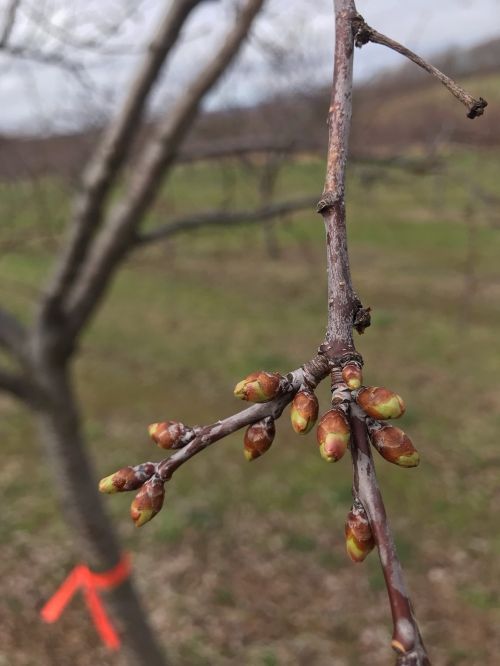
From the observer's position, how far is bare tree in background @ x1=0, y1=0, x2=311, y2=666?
319 centimetres

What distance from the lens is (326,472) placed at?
7480mm

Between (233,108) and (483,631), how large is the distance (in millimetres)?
4700

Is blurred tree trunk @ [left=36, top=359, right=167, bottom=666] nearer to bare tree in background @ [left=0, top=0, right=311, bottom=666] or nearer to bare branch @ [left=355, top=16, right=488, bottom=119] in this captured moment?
bare tree in background @ [left=0, top=0, right=311, bottom=666]

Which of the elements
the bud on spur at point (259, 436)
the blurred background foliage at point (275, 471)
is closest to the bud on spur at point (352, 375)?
the bud on spur at point (259, 436)

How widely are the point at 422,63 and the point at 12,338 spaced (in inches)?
123

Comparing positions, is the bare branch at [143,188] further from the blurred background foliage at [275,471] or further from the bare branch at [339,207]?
the bare branch at [339,207]

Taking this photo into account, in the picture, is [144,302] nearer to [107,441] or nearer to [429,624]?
[107,441]

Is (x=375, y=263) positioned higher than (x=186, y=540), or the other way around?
(x=375, y=263)

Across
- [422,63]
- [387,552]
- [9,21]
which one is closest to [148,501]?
[387,552]

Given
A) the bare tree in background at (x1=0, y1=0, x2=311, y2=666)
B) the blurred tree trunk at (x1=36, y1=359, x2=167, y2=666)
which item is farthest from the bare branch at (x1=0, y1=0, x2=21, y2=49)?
the blurred tree trunk at (x1=36, y1=359, x2=167, y2=666)

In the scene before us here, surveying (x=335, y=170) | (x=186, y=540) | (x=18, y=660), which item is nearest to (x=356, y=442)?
(x=335, y=170)

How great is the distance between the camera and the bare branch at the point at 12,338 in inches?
134

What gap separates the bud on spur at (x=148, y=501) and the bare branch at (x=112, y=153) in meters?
2.80

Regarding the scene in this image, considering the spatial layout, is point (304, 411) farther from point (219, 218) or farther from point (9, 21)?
point (219, 218)
